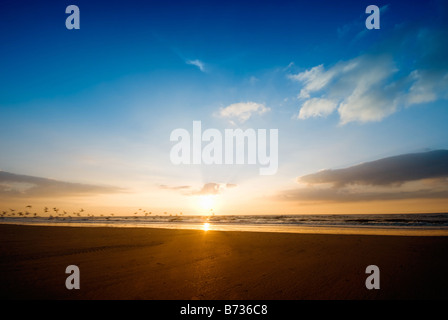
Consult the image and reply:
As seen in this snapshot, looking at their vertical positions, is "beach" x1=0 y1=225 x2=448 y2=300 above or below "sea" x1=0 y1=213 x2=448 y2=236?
above

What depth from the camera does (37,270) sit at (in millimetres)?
7656

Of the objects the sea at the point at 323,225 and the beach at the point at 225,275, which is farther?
the sea at the point at 323,225

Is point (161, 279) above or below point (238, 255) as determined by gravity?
above

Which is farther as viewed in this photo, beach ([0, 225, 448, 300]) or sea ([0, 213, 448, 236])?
sea ([0, 213, 448, 236])

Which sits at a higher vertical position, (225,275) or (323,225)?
(225,275)

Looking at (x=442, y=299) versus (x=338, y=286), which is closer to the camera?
(x=442, y=299)

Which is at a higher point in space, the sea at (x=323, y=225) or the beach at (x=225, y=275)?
the beach at (x=225, y=275)

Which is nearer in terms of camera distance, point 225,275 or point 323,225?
point 225,275

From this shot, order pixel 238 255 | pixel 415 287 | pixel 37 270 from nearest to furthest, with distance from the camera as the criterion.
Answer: pixel 415 287 < pixel 37 270 < pixel 238 255
